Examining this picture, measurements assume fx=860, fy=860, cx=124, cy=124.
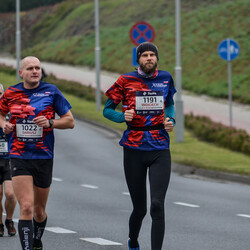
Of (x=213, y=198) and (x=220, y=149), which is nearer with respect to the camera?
(x=213, y=198)

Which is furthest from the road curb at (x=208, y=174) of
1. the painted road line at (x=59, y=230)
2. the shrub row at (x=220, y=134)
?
the painted road line at (x=59, y=230)

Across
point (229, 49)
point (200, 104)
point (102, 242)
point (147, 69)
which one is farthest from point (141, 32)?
point (147, 69)

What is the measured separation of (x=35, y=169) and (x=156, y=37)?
5600 cm

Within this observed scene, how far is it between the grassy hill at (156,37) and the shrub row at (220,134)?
1183 centimetres

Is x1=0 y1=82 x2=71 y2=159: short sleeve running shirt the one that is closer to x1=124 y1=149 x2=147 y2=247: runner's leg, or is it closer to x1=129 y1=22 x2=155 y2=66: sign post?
x1=124 y1=149 x2=147 y2=247: runner's leg

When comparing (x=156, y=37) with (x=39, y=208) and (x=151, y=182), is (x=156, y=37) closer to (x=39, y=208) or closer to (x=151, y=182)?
(x=39, y=208)

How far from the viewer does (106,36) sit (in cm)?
7350

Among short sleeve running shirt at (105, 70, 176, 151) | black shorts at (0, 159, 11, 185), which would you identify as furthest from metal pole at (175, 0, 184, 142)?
short sleeve running shirt at (105, 70, 176, 151)

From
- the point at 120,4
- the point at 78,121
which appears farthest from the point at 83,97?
the point at 120,4

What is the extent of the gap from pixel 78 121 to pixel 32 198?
24768 mm

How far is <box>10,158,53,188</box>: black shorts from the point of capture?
25.5 feet

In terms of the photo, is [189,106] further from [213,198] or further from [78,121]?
[213,198]

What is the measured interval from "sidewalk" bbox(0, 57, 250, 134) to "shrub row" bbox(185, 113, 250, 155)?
5.14 feet

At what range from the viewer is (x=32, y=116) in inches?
307
